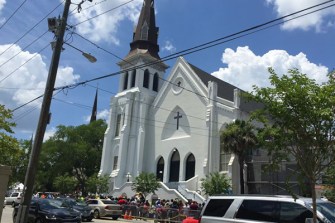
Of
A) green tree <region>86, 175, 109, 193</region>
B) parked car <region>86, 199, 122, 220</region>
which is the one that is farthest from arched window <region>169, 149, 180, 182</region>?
parked car <region>86, 199, 122, 220</region>

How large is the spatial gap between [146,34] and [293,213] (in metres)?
47.6

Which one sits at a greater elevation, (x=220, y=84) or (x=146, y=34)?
(x=146, y=34)

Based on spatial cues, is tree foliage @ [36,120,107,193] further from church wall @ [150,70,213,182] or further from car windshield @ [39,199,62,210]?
car windshield @ [39,199,62,210]

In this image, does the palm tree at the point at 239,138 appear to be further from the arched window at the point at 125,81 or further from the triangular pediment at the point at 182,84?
the arched window at the point at 125,81

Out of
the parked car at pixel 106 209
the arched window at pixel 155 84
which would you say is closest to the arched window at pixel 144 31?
the arched window at pixel 155 84

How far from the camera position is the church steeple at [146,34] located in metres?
53.7

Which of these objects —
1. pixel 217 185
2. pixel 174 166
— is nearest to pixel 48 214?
pixel 217 185

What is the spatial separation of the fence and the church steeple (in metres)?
28.1

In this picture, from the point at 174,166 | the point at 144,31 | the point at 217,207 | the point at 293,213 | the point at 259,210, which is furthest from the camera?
the point at 144,31

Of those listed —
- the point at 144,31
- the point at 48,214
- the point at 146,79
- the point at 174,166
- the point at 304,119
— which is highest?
the point at 144,31

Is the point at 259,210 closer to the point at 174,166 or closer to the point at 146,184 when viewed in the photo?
the point at 146,184

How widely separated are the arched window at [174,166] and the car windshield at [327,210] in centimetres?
3421

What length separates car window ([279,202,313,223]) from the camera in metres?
8.86

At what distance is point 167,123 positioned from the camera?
46.3 meters
